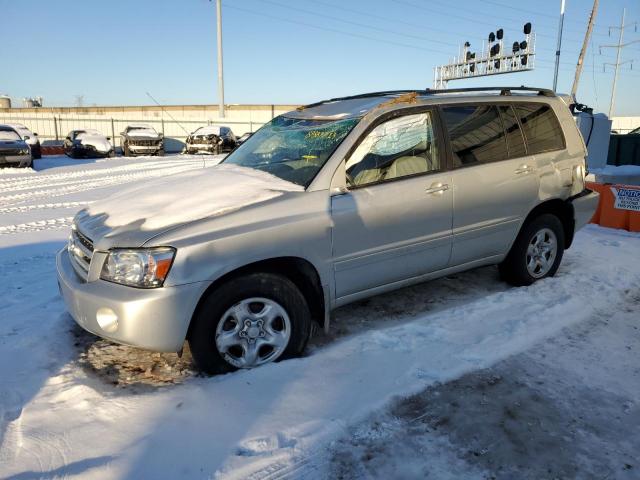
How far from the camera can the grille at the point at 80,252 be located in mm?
3047

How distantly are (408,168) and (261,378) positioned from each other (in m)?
1.86

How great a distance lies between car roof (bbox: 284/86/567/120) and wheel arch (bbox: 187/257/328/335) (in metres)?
1.25

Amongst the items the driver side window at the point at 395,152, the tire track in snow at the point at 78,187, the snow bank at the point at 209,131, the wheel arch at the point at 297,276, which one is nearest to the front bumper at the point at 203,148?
the snow bank at the point at 209,131

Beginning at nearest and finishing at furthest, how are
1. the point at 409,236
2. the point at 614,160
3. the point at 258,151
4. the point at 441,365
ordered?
the point at 441,365 → the point at 409,236 → the point at 258,151 → the point at 614,160

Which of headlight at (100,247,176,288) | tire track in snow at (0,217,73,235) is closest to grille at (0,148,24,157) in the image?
tire track in snow at (0,217,73,235)

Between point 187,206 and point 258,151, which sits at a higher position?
point 258,151

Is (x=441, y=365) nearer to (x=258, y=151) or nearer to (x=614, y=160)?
(x=258, y=151)

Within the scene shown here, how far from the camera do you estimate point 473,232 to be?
406 cm

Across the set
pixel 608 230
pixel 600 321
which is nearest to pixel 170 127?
pixel 608 230

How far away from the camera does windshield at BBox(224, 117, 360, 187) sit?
11.5ft

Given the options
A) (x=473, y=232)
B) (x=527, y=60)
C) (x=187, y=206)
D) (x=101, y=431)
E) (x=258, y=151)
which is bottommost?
(x=101, y=431)

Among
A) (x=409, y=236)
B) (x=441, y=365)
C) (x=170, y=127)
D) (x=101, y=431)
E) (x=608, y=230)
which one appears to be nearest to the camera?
(x=101, y=431)

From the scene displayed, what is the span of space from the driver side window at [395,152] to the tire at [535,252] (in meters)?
1.33

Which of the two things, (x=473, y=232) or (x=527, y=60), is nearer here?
(x=473, y=232)
